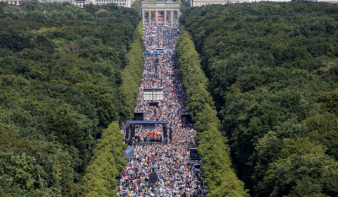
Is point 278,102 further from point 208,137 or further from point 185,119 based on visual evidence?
point 185,119

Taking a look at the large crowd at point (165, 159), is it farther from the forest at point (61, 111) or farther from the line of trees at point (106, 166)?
the forest at point (61, 111)

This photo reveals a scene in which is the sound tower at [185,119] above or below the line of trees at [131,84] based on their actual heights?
below

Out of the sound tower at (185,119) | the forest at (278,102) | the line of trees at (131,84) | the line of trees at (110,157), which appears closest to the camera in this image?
the forest at (278,102)

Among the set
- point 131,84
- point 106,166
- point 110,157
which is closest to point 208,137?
point 110,157

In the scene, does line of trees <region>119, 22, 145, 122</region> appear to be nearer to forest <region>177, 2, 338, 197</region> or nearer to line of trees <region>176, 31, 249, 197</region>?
line of trees <region>176, 31, 249, 197</region>

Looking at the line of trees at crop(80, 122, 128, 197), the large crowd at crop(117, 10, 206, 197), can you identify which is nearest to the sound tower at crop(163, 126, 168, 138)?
the large crowd at crop(117, 10, 206, 197)

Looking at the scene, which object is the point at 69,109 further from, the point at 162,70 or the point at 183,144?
the point at 162,70

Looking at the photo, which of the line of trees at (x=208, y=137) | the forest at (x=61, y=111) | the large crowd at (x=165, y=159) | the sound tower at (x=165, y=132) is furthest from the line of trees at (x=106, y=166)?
the sound tower at (x=165, y=132)
